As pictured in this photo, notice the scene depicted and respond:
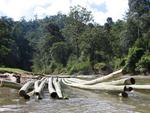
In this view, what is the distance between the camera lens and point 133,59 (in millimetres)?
65000

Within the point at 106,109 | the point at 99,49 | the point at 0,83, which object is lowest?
the point at 106,109

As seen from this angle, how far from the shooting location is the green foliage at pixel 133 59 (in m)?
64.5

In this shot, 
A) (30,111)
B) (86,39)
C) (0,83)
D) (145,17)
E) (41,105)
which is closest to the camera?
(30,111)

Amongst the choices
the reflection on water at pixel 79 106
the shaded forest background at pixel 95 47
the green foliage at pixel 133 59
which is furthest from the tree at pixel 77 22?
the reflection on water at pixel 79 106

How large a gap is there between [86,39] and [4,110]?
65015 mm

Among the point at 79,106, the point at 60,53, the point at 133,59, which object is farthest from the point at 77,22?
the point at 79,106

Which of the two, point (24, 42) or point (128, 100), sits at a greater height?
point (24, 42)

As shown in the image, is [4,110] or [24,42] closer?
[4,110]

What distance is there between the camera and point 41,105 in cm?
1446

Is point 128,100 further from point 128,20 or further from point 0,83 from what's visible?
point 128,20

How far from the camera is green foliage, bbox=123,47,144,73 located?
2539 inches

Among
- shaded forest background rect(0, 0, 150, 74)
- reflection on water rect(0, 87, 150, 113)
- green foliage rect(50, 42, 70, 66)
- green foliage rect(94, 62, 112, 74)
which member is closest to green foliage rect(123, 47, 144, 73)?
shaded forest background rect(0, 0, 150, 74)

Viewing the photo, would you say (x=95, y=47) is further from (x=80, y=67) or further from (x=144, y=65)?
(x=144, y=65)

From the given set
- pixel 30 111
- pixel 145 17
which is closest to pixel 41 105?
pixel 30 111
